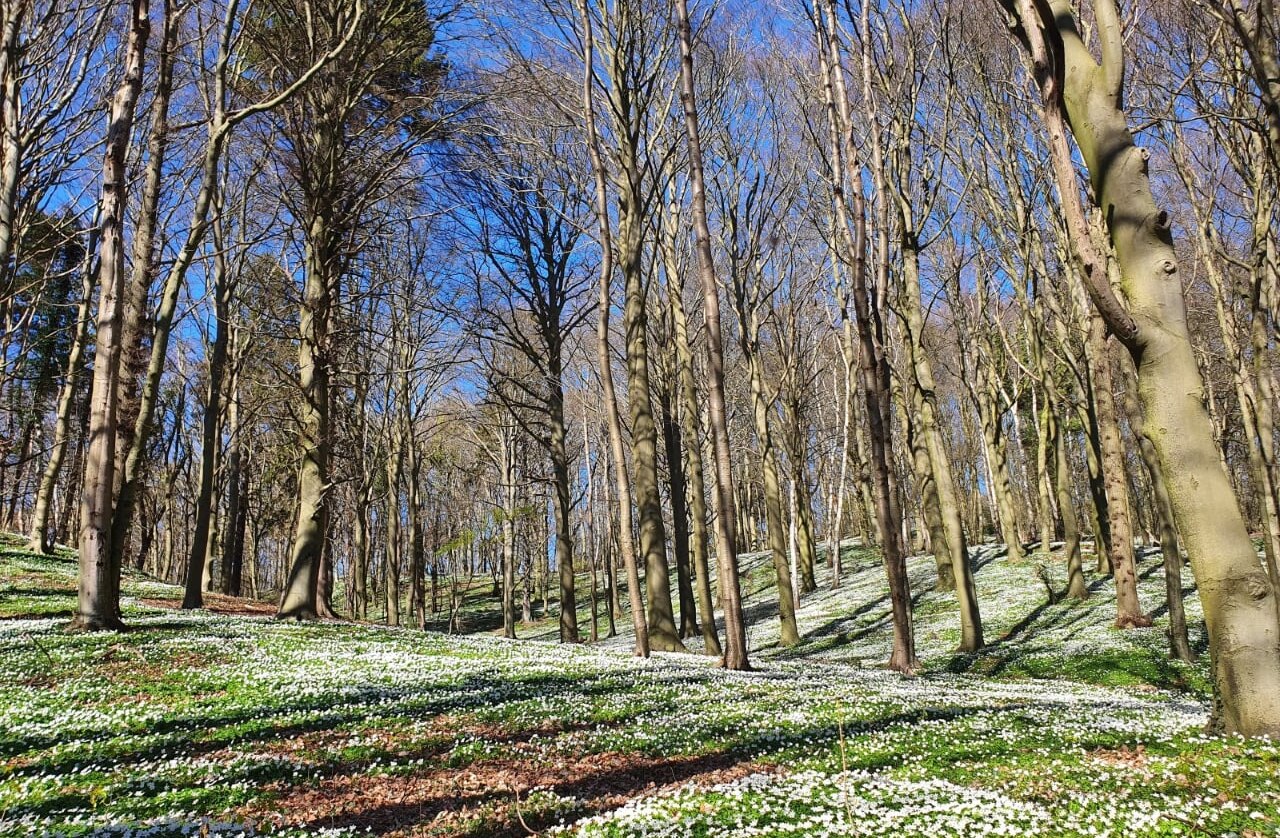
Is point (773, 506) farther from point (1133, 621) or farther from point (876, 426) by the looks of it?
point (1133, 621)

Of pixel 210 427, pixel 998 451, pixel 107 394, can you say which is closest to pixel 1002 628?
pixel 998 451

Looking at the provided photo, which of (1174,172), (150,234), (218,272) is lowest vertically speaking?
(150,234)

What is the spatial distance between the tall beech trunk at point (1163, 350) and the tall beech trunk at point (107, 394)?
14891 mm

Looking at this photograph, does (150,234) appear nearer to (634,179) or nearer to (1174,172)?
(634,179)

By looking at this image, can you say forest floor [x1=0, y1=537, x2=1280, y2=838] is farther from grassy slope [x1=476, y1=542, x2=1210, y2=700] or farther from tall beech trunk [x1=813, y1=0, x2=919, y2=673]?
grassy slope [x1=476, y1=542, x2=1210, y2=700]

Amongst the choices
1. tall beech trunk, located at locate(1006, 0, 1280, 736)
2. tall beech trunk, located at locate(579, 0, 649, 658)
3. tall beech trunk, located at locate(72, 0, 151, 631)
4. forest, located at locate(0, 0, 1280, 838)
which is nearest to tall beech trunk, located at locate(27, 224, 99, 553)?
forest, located at locate(0, 0, 1280, 838)

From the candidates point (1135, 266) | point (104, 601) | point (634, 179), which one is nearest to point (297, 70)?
point (634, 179)

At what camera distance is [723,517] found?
1327 cm

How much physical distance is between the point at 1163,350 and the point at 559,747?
25.2 ft

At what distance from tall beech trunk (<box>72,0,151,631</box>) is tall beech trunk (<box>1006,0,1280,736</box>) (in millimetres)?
14891

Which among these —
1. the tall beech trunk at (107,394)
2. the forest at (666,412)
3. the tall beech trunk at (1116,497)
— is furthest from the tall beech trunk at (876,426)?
the tall beech trunk at (107,394)

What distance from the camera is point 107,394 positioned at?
40.4 ft

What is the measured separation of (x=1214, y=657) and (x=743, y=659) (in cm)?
829

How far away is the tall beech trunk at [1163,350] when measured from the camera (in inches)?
260
